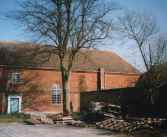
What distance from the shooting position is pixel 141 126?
20359 mm

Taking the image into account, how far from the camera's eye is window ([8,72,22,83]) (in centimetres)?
3797

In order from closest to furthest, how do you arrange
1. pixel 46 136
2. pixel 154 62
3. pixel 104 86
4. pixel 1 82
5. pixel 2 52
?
1. pixel 46 136
2. pixel 154 62
3. pixel 1 82
4. pixel 2 52
5. pixel 104 86

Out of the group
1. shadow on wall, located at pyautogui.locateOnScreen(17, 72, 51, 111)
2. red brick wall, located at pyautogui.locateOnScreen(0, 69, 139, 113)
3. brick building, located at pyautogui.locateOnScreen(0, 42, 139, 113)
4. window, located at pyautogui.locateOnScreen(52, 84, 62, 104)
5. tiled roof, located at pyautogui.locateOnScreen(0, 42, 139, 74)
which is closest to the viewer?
brick building, located at pyautogui.locateOnScreen(0, 42, 139, 113)

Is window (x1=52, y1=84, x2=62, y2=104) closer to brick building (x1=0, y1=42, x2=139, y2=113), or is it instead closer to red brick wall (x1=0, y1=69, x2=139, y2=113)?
brick building (x1=0, y1=42, x2=139, y2=113)

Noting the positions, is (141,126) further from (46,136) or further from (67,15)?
(67,15)

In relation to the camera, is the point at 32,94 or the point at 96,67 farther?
the point at 96,67

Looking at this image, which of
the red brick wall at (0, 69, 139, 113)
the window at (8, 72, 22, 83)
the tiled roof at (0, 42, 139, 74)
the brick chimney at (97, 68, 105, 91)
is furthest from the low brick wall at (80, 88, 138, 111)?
the window at (8, 72, 22, 83)

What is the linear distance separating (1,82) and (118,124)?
65.8ft

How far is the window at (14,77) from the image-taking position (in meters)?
38.0

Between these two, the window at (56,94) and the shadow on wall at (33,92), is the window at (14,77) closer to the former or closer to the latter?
the shadow on wall at (33,92)

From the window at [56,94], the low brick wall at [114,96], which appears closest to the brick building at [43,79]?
the window at [56,94]

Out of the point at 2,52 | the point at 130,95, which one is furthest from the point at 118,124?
the point at 2,52

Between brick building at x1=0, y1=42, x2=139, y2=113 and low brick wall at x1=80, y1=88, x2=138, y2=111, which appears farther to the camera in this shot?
brick building at x1=0, y1=42, x2=139, y2=113

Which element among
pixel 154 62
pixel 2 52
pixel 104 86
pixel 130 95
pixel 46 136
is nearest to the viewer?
pixel 46 136
